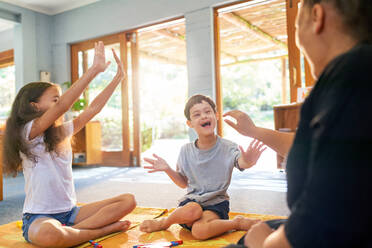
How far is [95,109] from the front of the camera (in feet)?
5.86

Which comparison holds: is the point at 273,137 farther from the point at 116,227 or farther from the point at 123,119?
the point at 123,119

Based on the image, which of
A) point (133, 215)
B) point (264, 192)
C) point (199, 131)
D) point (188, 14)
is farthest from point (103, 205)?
point (188, 14)

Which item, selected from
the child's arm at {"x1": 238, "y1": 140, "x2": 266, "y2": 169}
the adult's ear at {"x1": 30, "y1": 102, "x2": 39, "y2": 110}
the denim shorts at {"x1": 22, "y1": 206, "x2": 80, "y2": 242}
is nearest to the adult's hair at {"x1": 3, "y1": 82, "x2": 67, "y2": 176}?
the adult's ear at {"x1": 30, "y1": 102, "x2": 39, "y2": 110}

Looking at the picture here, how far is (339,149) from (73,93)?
1.22m

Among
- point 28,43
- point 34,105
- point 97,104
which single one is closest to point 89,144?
point 28,43

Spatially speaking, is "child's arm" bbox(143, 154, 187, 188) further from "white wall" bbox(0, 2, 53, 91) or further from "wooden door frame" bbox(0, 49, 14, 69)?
"wooden door frame" bbox(0, 49, 14, 69)

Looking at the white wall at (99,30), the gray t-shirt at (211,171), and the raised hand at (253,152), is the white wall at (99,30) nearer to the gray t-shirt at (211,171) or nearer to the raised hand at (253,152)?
the gray t-shirt at (211,171)

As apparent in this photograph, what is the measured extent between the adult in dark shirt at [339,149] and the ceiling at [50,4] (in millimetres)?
5326

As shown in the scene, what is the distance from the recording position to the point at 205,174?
171 centimetres

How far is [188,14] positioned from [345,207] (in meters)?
4.12

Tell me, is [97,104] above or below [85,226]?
above

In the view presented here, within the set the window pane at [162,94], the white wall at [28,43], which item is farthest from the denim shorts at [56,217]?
the window pane at [162,94]

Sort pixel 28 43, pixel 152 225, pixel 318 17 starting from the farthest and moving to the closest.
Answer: pixel 28 43 < pixel 152 225 < pixel 318 17

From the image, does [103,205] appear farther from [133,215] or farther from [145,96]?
[145,96]
